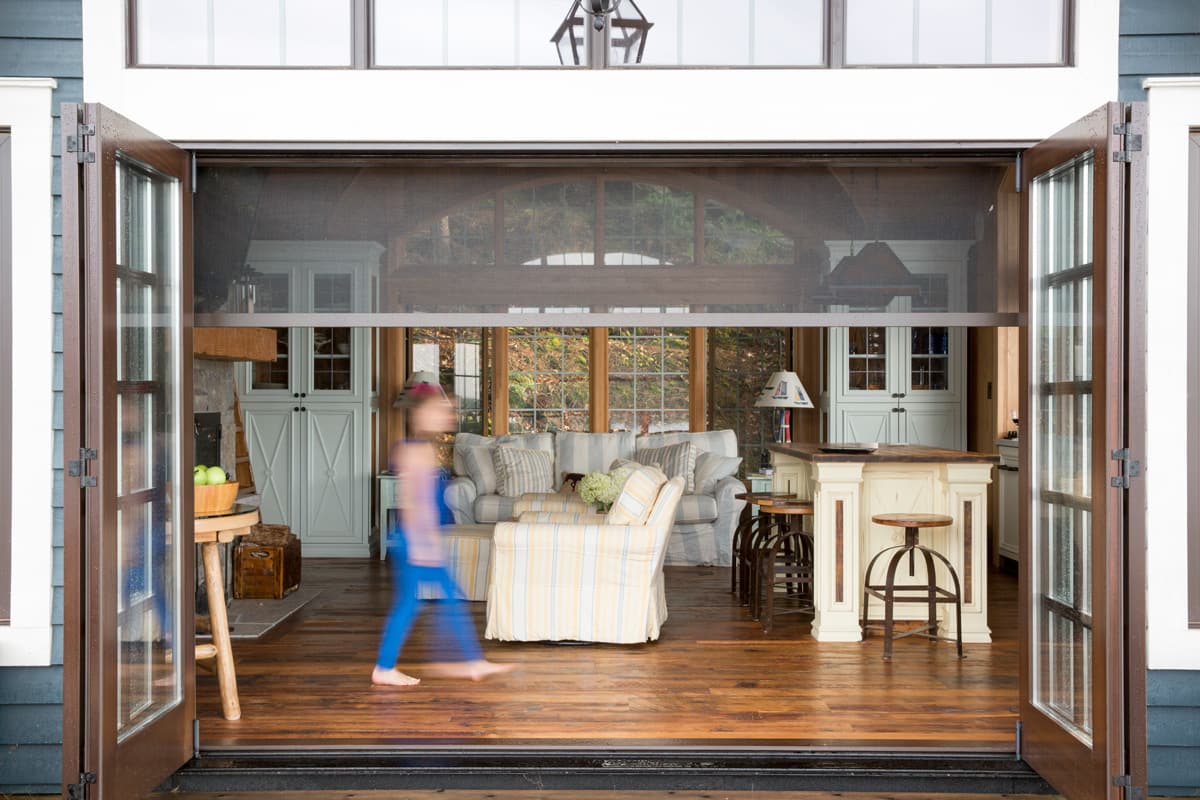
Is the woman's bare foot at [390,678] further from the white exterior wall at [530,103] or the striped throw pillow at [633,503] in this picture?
the white exterior wall at [530,103]

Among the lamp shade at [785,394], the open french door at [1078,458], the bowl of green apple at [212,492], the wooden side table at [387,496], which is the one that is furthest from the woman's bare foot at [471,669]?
the lamp shade at [785,394]

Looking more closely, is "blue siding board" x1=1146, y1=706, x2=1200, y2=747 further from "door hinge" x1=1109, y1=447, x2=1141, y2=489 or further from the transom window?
the transom window

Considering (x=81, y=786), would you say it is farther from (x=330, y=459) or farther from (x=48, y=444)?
(x=330, y=459)

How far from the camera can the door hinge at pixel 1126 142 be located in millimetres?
3098

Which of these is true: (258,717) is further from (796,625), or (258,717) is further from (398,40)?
(796,625)

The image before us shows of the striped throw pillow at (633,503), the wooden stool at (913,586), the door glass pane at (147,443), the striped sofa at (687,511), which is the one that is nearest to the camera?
the door glass pane at (147,443)

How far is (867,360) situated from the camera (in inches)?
351

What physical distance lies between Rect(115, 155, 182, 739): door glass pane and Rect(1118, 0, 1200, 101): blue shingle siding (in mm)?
3392

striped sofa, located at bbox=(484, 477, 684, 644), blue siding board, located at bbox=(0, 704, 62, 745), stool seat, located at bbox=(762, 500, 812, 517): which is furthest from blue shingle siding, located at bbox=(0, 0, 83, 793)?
stool seat, located at bbox=(762, 500, 812, 517)

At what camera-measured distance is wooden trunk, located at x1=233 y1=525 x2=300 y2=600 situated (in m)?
6.68

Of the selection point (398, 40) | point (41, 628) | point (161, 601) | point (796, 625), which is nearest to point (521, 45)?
point (398, 40)

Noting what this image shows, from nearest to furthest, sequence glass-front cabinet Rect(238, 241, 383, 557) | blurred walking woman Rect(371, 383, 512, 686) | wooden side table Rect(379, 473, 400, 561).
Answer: blurred walking woman Rect(371, 383, 512, 686) → glass-front cabinet Rect(238, 241, 383, 557) → wooden side table Rect(379, 473, 400, 561)

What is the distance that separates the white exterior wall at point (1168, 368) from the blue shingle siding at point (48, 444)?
3885 millimetres

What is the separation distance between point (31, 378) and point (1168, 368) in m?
4.09
